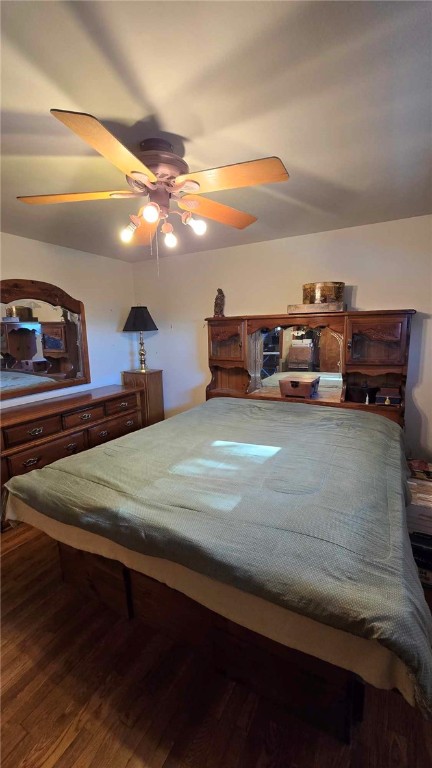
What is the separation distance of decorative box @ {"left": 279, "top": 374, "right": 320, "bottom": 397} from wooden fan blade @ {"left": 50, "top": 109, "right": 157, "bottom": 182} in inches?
78.5

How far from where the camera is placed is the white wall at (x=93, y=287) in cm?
271

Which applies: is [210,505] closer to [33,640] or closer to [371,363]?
[33,640]

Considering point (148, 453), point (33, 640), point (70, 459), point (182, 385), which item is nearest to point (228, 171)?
point (148, 453)

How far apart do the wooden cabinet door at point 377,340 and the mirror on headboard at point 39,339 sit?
104 inches

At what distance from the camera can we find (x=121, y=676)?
4.27 ft

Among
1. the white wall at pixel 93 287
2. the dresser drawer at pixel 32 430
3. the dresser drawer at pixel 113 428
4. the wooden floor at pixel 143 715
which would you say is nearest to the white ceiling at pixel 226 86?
the white wall at pixel 93 287

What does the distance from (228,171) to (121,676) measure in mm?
2100

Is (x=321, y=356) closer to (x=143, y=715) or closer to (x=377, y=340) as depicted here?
(x=377, y=340)

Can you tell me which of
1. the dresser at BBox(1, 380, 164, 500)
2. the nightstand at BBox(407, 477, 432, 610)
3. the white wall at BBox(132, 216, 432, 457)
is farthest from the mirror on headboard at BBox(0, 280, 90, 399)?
the nightstand at BBox(407, 477, 432, 610)

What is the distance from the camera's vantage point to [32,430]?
243 cm

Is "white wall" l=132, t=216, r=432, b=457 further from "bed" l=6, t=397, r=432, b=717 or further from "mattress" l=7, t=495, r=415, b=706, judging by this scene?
"mattress" l=7, t=495, r=415, b=706

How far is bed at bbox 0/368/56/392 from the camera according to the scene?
8.64ft

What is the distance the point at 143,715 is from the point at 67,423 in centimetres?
204

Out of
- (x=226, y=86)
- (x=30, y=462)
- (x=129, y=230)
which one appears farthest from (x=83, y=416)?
(x=226, y=86)
